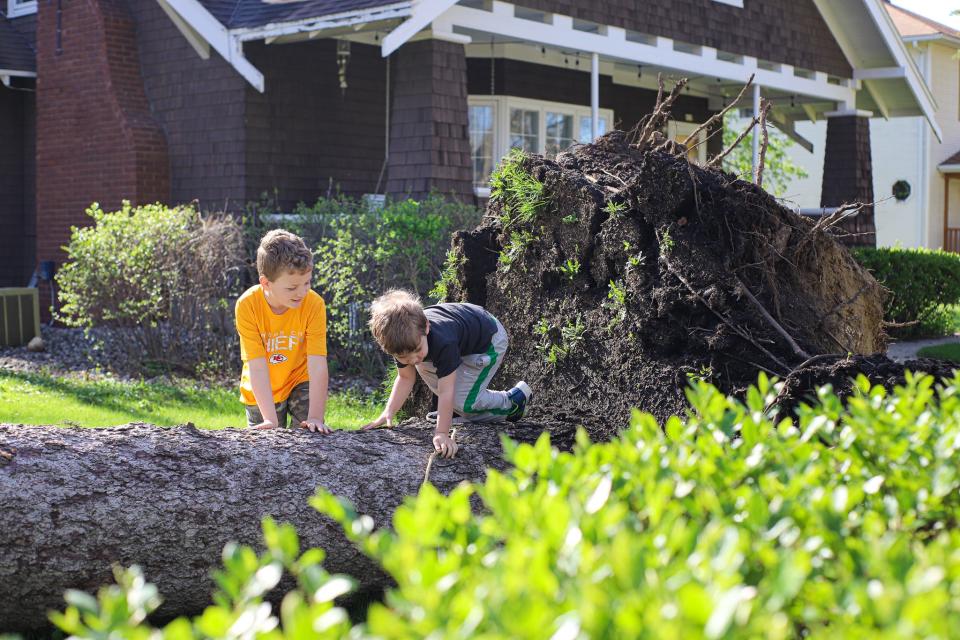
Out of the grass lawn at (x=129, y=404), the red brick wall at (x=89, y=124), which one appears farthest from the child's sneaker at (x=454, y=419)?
the red brick wall at (x=89, y=124)

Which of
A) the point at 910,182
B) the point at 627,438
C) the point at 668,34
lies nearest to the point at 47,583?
the point at 627,438

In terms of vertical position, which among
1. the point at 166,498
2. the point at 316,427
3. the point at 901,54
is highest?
the point at 901,54

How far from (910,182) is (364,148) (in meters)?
16.8

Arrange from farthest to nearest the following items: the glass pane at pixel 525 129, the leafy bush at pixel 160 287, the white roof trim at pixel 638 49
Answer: the glass pane at pixel 525 129 → the white roof trim at pixel 638 49 → the leafy bush at pixel 160 287

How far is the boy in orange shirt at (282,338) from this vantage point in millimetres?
4832

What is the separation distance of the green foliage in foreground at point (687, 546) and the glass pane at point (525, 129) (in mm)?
14221

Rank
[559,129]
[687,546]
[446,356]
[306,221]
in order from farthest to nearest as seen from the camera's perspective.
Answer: [559,129], [306,221], [446,356], [687,546]

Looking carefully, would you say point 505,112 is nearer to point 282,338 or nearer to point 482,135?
point 482,135

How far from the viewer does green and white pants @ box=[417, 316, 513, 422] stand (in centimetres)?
495

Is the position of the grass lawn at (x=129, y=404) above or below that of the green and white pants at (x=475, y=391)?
below

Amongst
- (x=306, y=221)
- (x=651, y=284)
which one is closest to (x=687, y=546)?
(x=651, y=284)

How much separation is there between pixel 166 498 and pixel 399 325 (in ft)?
3.70

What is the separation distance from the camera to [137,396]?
8.93 meters

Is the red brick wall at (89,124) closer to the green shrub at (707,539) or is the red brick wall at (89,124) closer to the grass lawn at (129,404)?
the grass lawn at (129,404)
